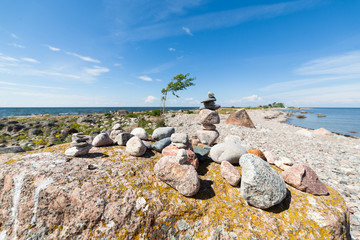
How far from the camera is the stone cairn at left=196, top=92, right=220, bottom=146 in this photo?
5.72m

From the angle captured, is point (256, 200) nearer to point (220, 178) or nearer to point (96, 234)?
point (220, 178)

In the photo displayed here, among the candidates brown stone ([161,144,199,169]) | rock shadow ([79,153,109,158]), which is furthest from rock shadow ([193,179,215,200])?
rock shadow ([79,153,109,158])

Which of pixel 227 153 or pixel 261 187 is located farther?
pixel 227 153

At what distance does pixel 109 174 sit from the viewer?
8.58ft

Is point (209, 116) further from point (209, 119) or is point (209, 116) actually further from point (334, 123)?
point (334, 123)

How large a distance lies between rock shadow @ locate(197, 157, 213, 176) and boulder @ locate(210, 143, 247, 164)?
186mm

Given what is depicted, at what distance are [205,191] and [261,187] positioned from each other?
3.36ft

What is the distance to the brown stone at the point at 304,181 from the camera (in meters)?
Answer: 2.97

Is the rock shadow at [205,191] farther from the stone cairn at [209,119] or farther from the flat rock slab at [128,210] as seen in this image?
the stone cairn at [209,119]

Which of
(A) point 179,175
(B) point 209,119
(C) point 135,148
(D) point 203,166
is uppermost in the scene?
(B) point 209,119

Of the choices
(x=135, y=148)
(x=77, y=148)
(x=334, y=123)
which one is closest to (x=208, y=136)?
(x=135, y=148)

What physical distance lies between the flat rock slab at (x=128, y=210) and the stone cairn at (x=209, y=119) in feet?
10.7

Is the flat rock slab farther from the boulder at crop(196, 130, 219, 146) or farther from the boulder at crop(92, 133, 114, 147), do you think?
the boulder at crop(196, 130, 219, 146)

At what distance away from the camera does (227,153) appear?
11.9 feet
